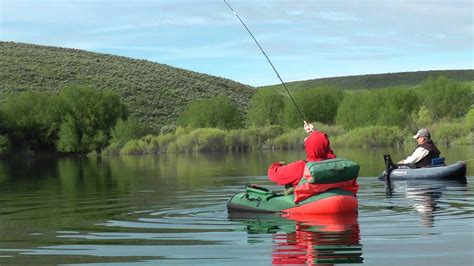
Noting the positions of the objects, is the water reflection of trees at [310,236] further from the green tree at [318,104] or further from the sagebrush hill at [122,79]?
the sagebrush hill at [122,79]

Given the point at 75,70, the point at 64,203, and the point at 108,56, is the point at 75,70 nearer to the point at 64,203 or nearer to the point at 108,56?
the point at 108,56

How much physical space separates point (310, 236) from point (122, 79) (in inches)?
4002

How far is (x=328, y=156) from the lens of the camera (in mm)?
14070

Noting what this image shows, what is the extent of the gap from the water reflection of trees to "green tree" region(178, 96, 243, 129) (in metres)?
67.7

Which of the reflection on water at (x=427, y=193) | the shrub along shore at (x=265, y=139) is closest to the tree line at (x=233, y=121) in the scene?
the shrub along shore at (x=265, y=139)

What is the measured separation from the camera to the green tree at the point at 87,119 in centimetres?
7556

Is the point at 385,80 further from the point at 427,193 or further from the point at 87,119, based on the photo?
the point at 427,193

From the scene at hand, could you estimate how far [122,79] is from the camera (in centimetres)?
11200

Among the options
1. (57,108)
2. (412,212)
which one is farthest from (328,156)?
(57,108)

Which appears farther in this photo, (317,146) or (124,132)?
(124,132)

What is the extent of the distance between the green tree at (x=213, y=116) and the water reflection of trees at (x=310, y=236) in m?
67.7

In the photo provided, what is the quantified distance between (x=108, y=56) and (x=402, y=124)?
61129 millimetres

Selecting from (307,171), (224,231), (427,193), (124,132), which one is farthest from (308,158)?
(124,132)

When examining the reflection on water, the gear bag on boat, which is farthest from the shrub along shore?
the gear bag on boat
